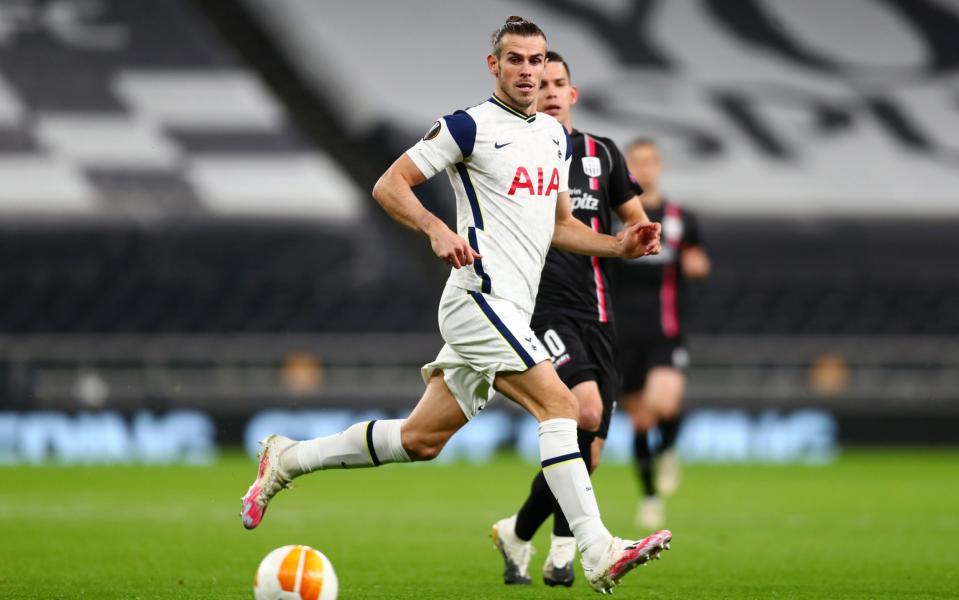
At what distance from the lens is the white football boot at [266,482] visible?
238 inches

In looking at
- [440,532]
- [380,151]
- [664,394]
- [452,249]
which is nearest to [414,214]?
[452,249]

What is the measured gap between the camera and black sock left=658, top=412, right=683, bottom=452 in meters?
10.4

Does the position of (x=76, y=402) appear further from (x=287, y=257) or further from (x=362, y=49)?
(x=362, y=49)

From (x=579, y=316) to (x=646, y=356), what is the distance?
3.53 m

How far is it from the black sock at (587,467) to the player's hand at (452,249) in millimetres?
1577

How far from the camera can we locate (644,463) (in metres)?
9.77

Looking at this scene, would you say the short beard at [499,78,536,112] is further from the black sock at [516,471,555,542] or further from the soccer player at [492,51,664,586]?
the black sock at [516,471,555,542]

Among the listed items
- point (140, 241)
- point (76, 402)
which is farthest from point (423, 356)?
point (140, 241)

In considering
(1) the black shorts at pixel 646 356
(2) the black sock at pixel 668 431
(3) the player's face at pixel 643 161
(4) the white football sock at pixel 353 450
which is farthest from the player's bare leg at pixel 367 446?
(2) the black sock at pixel 668 431

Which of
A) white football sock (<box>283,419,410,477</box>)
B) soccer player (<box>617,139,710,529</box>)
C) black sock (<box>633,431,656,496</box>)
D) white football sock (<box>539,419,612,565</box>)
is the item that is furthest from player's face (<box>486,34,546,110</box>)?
black sock (<box>633,431,656,496</box>)

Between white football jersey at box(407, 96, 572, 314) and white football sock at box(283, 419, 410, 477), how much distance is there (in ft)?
2.31

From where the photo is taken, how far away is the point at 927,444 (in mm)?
18250

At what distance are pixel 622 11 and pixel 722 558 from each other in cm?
1783

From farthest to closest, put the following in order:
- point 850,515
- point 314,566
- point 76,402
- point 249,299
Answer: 1. point 249,299
2. point 76,402
3. point 850,515
4. point 314,566
